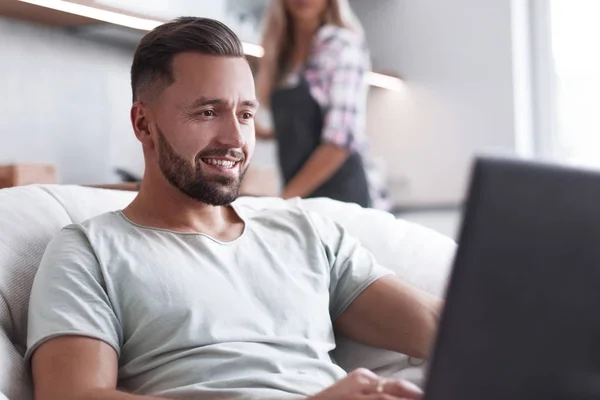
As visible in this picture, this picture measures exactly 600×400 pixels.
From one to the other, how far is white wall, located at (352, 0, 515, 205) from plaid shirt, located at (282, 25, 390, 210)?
1.36m

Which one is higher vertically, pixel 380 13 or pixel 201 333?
pixel 380 13

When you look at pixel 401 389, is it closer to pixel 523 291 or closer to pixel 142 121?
pixel 523 291

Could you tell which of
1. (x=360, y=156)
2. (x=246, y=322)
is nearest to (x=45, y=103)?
(x=360, y=156)

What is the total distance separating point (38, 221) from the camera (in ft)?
4.58

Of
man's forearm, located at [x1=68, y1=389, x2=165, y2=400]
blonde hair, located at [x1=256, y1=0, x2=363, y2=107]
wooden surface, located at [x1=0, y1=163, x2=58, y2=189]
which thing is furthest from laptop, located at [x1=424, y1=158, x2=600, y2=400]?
blonde hair, located at [x1=256, y1=0, x2=363, y2=107]

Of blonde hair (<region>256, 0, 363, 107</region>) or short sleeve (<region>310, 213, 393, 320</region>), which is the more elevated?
blonde hair (<region>256, 0, 363, 107</region>)

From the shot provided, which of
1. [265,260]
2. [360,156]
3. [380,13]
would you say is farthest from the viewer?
[380,13]

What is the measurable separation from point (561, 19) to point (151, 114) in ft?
9.54

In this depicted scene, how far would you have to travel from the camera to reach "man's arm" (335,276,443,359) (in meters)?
1.37

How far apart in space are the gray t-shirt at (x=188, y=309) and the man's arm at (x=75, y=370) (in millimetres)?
14

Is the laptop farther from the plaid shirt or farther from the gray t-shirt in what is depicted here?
the plaid shirt

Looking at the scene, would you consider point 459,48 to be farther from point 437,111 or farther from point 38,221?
point 38,221

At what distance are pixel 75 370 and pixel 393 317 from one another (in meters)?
0.51

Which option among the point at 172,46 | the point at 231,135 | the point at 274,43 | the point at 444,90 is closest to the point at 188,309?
the point at 231,135
